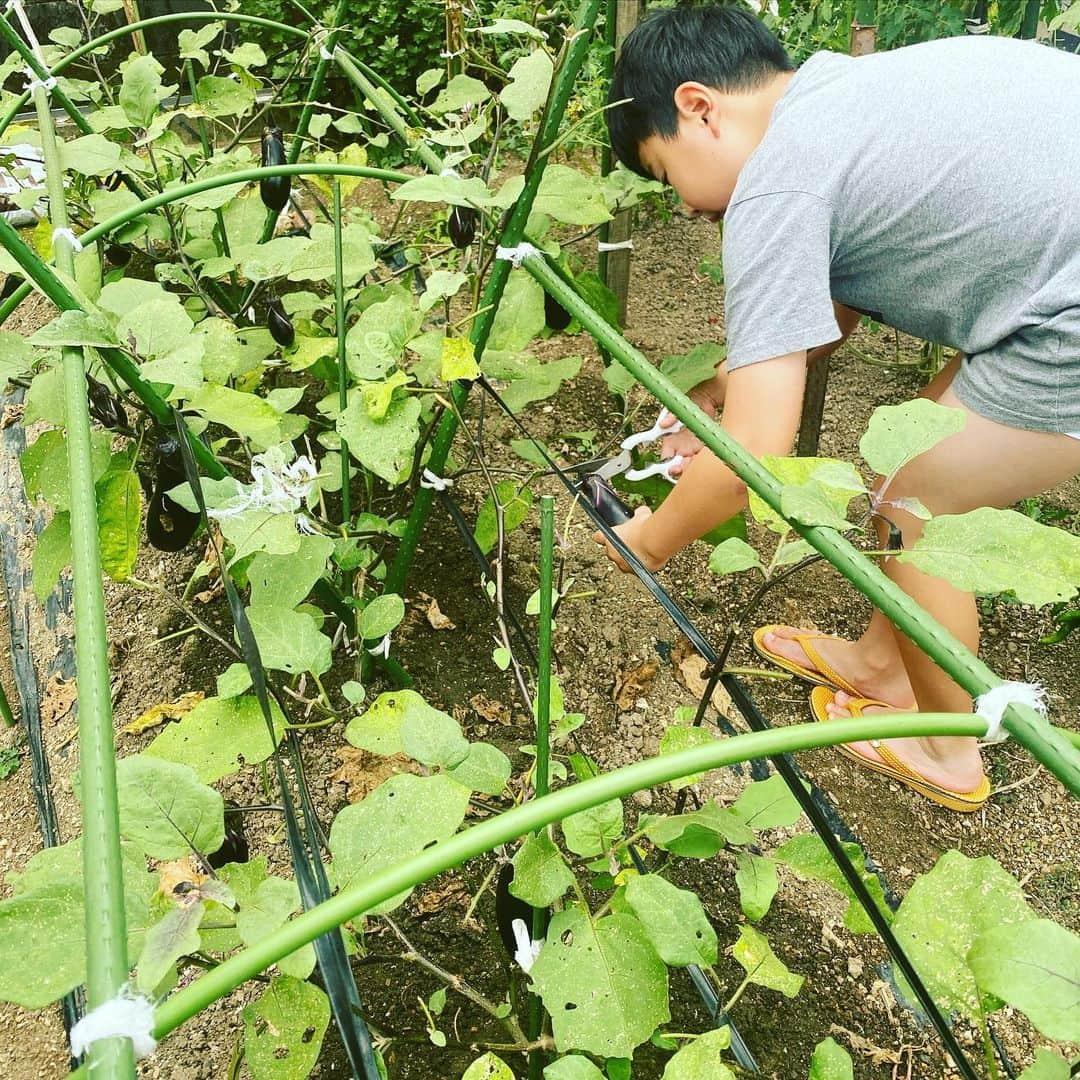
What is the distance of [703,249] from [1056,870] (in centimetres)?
219

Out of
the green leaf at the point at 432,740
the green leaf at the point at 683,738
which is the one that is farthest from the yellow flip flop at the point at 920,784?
the green leaf at the point at 432,740

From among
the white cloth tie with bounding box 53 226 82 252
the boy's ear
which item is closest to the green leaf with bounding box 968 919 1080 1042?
the white cloth tie with bounding box 53 226 82 252

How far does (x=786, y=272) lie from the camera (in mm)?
1207

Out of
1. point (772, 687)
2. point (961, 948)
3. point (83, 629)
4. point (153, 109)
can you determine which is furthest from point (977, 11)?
point (83, 629)

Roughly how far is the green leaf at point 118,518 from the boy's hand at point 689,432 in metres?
0.79

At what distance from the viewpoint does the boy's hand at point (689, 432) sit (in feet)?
5.20

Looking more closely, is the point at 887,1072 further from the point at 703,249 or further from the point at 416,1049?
the point at 703,249

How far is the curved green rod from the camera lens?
0.41 metres

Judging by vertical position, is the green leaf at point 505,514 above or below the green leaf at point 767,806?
below

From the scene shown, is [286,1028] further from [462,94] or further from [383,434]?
[462,94]

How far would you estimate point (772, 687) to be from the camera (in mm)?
1780

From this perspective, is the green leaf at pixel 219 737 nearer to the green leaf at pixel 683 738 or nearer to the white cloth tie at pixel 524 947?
the white cloth tie at pixel 524 947

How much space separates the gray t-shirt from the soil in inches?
19.7

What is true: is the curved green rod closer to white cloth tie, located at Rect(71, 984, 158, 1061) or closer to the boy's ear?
white cloth tie, located at Rect(71, 984, 158, 1061)
